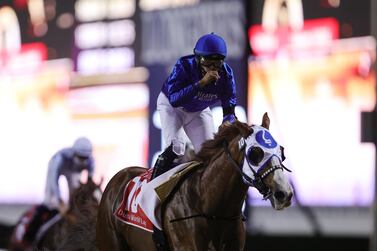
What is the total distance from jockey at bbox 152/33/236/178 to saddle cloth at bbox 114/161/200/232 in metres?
0.11

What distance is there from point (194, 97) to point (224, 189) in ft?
1.88

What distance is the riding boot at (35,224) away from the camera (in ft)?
23.2

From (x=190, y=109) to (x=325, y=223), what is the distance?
3595 millimetres

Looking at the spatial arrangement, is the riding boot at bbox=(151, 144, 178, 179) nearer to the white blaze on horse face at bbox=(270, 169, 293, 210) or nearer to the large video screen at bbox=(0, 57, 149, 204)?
the white blaze on horse face at bbox=(270, 169, 293, 210)

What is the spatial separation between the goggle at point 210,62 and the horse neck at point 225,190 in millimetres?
490

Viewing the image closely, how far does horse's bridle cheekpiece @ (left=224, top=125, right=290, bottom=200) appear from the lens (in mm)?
3758

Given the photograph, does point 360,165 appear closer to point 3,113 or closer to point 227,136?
point 227,136

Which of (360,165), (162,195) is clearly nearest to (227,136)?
(162,195)

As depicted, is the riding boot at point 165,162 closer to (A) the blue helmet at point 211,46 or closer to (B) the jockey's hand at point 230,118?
(B) the jockey's hand at point 230,118

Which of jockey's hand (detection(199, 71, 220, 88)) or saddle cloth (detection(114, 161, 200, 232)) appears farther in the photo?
saddle cloth (detection(114, 161, 200, 232))

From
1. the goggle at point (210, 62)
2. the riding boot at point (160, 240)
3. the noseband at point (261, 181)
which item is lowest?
the riding boot at point (160, 240)

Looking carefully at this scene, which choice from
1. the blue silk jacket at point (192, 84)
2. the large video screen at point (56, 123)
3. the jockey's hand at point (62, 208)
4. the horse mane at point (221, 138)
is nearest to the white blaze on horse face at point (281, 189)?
the horse mane at point (221, 138)

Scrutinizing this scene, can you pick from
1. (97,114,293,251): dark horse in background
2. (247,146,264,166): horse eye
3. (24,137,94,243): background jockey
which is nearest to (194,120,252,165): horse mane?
(97,114,293,251): dark horse in background

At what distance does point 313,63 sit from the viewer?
8.02 metres
